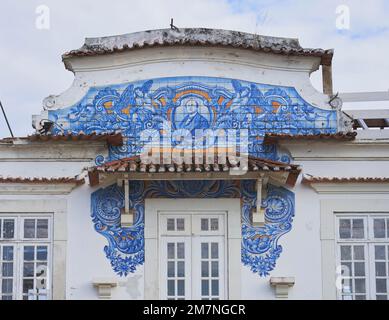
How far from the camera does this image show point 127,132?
726 inches

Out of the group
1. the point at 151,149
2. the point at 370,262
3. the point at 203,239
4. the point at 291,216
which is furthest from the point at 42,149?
the point at 370,262

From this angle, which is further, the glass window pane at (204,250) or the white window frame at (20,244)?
the glass window pane at (204,250)

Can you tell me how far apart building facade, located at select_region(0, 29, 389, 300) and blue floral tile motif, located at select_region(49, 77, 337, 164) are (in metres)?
0.02

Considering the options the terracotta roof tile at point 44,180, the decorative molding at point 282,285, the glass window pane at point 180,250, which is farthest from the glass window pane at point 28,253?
the decorative molding at point 282,285

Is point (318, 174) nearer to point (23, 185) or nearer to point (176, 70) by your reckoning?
point (176, 70)

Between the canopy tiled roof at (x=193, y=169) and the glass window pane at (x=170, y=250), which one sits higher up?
the canopy tiled roof at (x=193, y=169)

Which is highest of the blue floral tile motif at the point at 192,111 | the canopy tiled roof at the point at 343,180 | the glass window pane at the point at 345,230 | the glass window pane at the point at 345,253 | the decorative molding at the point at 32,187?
the blue floral tile motif at the point at 192,111

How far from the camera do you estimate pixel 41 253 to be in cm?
1803

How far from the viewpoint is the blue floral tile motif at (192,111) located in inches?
727

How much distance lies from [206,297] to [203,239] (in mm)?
886

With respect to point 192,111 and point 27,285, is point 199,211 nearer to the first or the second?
point 192,111

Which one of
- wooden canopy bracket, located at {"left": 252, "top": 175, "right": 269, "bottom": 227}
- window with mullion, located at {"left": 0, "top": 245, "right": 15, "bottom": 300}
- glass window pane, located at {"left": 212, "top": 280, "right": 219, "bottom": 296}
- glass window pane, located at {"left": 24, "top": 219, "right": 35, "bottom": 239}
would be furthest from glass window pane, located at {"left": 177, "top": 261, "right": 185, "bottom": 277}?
window with mullion, located at {"left": 0, "top": 245, "right": 15, "bottom": 300}

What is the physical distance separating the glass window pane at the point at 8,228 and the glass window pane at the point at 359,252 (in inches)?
206

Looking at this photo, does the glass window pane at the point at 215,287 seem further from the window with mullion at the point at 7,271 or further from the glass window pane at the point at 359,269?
the window with mullion at the point at 7,271
